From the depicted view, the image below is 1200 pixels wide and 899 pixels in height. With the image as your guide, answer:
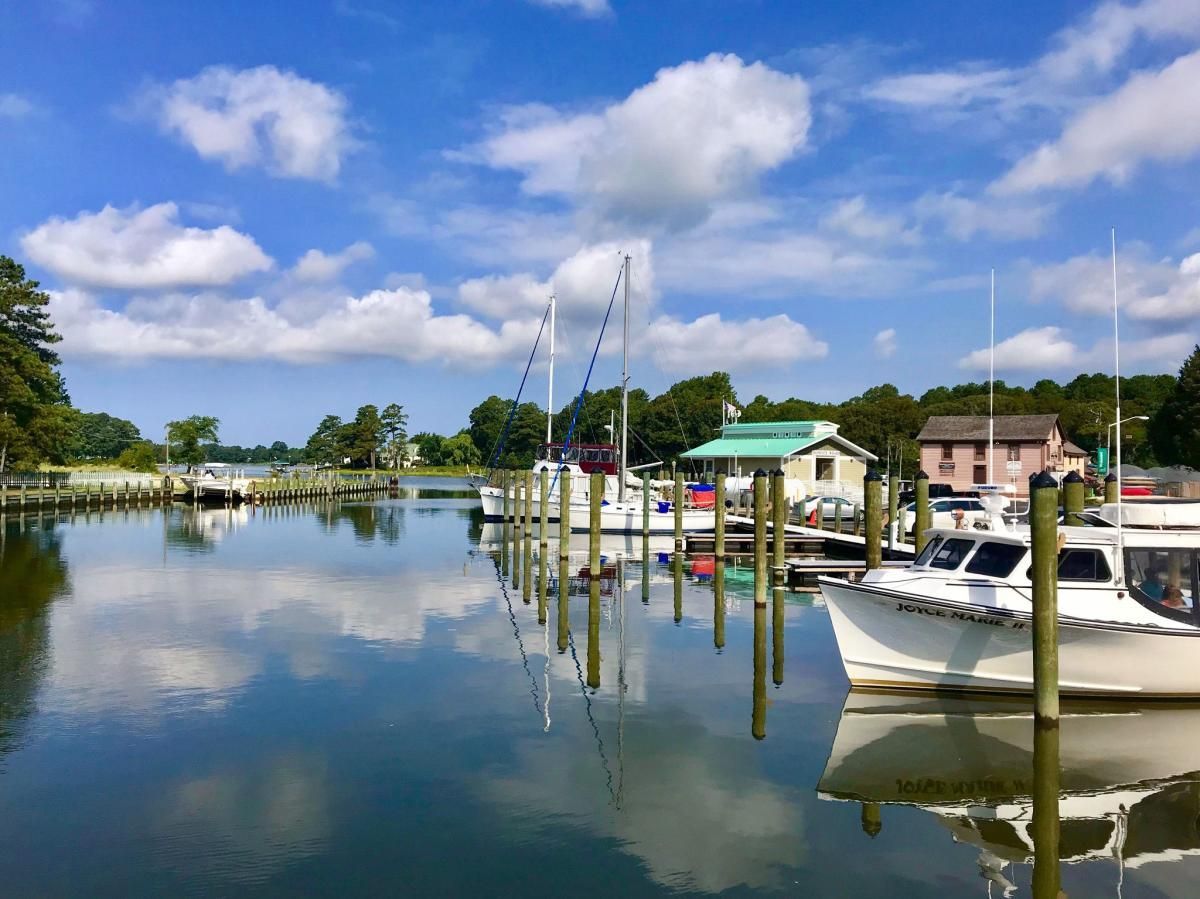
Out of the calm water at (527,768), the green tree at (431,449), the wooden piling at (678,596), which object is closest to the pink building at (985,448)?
the wooden piling at (678,596)

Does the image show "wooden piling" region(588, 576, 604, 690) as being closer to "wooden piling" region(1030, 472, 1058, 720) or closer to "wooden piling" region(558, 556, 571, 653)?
"wooden piling" region(558, 556, 571, 653)

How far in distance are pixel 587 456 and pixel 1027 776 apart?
142 ft

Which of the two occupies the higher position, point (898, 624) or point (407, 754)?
point (898, 624)

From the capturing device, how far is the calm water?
8.37 metres

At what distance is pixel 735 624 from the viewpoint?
20547 mm

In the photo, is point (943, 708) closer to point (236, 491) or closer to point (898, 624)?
point (898, 624)

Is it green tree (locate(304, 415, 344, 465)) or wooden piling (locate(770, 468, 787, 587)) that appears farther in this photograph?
green tree (locate(304, 415, 344, 465))

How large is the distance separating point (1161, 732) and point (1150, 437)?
6381 cm

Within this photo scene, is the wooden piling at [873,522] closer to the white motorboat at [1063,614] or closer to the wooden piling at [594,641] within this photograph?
the white motorboat at [1063,614]

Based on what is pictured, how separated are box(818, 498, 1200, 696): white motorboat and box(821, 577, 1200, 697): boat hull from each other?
0.01 m

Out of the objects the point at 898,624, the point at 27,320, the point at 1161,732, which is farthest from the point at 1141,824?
the point at 27,320

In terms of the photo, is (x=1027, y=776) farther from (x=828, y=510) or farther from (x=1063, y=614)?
(x=828, y=510)

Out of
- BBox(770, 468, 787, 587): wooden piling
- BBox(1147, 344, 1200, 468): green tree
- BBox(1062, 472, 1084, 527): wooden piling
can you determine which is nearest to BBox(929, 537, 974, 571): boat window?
BBox(1062, 472, 1084, 527): wooden piling

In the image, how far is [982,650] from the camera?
13.4 meters
